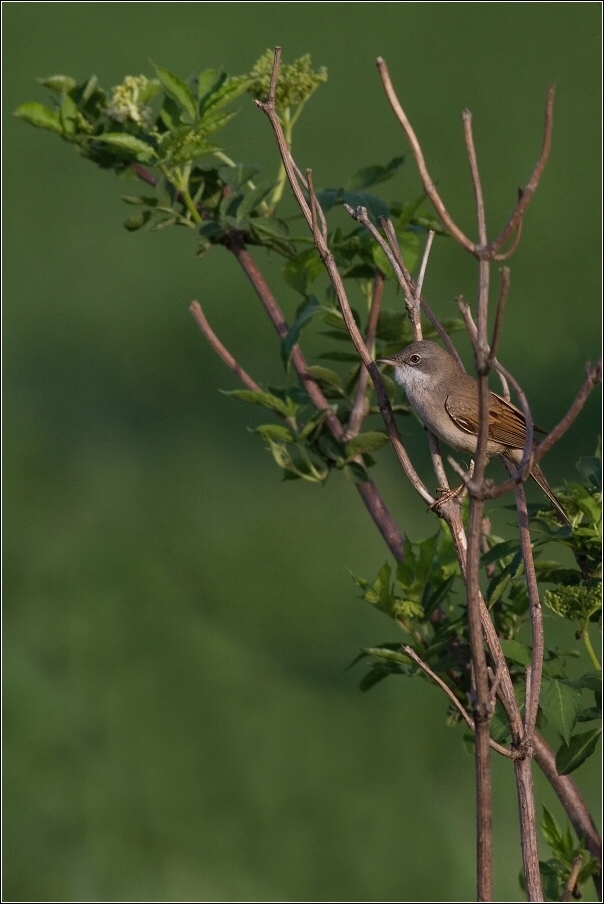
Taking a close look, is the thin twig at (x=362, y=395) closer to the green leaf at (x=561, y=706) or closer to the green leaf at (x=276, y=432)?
the green leaf at (x=276, y=432)

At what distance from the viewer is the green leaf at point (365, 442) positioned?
8.54ft

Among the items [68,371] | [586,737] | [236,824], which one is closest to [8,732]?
[236,824]

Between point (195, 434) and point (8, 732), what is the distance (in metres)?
1.64

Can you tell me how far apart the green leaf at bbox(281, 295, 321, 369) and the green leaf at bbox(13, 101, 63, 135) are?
28.3 inches

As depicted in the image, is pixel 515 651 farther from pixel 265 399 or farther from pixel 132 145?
pixel 132 145

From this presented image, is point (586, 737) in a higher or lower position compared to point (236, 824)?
higher

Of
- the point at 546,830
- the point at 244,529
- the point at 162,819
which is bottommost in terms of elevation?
the point at 162,819

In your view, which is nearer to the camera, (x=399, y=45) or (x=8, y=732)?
(x=8, y=732)

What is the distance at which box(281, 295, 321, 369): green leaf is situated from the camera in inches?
102

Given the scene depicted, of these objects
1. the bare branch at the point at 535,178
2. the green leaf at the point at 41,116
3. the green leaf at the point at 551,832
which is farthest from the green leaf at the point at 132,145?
the green leaf at the point at 551,832

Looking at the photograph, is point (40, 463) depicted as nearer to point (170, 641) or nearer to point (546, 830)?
point (170, 641)

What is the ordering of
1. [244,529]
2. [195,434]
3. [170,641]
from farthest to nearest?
[195,434]
[244,529]
[170,641]

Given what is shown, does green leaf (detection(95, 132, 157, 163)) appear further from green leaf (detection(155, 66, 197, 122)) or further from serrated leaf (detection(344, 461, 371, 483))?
serrated leaf (detection(344, 461, 371, 483))

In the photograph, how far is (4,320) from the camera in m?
6.29
